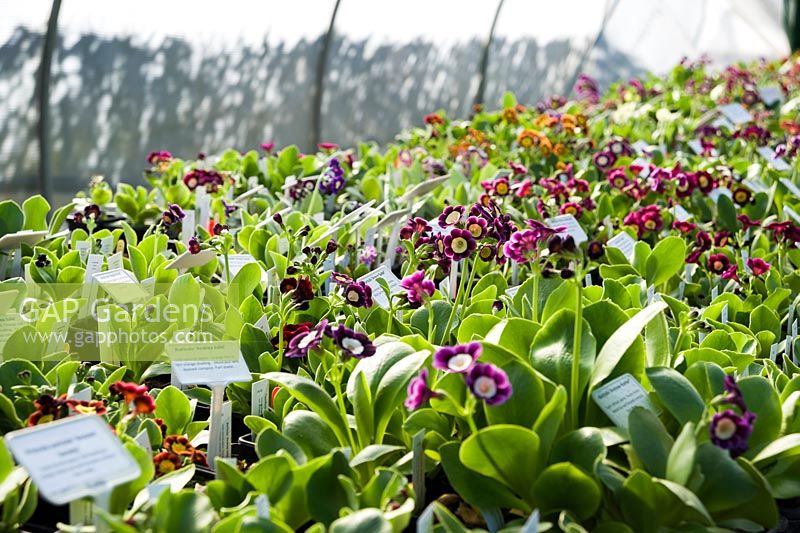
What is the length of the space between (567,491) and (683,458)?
0.46ft

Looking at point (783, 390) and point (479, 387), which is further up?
point (479, 387)

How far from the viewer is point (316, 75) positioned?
A: 6703 mm

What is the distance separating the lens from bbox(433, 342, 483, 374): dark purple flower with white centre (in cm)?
105

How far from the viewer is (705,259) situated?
2.22 metres

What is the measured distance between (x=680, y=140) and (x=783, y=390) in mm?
2954

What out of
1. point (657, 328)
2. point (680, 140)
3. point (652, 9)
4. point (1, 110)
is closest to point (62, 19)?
point (1, 110)

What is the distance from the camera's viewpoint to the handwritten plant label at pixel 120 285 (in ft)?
5.55

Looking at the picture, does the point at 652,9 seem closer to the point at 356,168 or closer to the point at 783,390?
the point at 356,168

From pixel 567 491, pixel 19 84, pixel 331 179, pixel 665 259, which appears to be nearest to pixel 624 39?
pixel 19 84

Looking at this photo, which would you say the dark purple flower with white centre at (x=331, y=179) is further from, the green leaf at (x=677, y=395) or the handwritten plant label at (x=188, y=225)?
the green leaf at (x=677, y=395)

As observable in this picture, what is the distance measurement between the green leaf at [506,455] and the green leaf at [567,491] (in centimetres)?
2

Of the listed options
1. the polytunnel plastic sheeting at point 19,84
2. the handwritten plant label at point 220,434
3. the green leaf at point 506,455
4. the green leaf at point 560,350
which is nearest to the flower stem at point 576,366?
the green leaf at point 560,350

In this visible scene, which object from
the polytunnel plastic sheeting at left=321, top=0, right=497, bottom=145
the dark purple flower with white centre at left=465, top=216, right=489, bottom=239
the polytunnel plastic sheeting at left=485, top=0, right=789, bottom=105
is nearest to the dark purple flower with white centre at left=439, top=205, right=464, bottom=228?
the dark purple flower with white centre at left=465, top=216, right=489, bottom=239

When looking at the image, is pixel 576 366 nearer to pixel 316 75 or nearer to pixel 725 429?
pixel 725 429
